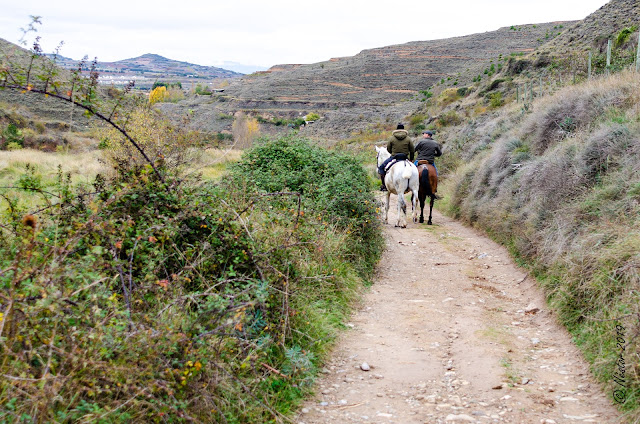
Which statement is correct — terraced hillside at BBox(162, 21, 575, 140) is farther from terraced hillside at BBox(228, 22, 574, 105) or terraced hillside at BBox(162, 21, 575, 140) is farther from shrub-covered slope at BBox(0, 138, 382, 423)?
shrub-covered slope at BBox(0, 138, 382, 423)

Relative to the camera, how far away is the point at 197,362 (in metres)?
3.62

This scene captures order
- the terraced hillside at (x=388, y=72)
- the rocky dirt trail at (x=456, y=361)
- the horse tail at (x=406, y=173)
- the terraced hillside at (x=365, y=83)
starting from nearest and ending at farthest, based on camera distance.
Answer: the rocky dirt trail at (x=456, y=361), the horse tail at (x=406, y=173), the terraced hillside at (x=365, y=83), the terraced hillside at (x=388, y=72)

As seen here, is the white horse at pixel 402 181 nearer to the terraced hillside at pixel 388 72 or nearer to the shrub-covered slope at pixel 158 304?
the shrub-covered slope at pixel 158 304

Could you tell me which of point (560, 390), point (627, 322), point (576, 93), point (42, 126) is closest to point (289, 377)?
point (560, 390)

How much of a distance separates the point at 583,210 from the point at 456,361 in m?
3.62

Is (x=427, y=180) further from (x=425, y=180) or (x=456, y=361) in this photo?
(x=456, y=361)

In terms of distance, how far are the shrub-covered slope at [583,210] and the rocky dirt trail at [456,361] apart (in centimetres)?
29

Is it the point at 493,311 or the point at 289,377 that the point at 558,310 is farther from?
the point at 289,377

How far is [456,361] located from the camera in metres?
5.62

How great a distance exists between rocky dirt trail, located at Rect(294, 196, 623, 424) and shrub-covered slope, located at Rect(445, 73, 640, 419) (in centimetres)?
29

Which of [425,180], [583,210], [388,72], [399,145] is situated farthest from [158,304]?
[388,72]

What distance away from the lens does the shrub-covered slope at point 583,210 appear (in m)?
5.14

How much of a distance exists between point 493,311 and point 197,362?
4.94 metres

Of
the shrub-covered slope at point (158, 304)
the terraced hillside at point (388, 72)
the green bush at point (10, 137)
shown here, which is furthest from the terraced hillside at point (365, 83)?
the shrub-covered slope at point (158, 304)
